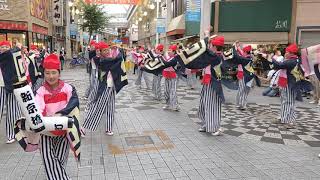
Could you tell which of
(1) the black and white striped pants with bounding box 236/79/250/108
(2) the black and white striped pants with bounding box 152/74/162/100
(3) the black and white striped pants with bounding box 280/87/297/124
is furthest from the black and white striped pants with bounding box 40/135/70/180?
(2) the black and white striped pants with bounding box 152/74/162/100

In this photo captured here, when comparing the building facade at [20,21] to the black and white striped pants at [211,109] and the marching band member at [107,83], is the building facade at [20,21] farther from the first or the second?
the black and white striped pants at [211,109]

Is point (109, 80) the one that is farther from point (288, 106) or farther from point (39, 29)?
point (39, 29)

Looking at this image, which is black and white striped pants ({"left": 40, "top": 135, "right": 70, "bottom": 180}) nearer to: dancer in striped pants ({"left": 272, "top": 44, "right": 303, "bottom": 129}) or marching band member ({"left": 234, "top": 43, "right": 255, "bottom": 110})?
dancer in striped pants ({"left": 272, "top": 44, "right": 303, "bottom": 129})

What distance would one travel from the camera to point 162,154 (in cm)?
599

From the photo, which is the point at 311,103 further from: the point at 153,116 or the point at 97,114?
the point at 97,114

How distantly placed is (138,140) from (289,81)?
3786mm

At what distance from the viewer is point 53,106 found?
3.81m

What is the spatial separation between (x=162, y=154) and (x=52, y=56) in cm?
279

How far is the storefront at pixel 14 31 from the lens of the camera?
22.8m

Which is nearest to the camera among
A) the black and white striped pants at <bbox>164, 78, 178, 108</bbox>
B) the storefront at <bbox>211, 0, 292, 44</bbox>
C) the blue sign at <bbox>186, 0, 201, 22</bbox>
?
the black and white striped pants at <bbox>164, 78, 178, 108</bbox>

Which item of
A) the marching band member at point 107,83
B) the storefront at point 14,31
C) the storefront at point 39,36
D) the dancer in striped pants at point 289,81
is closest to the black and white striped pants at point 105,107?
the marching band member at point 107,83

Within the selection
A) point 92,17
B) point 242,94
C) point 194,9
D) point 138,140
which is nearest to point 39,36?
point 92,17

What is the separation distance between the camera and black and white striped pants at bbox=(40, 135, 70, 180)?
380 centimetres

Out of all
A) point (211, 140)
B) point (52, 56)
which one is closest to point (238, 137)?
point (211, 140)
